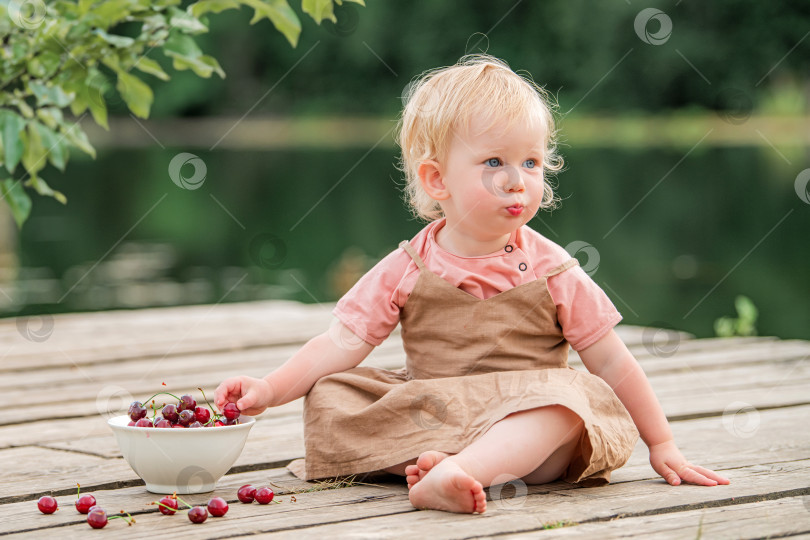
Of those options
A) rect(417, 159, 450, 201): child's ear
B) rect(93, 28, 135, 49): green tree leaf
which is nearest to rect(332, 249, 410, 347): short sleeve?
rect(417, 159, 450, 201): child's ear

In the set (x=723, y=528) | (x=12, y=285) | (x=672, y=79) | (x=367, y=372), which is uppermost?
(x=672, y=79)

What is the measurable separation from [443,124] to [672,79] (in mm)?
26008

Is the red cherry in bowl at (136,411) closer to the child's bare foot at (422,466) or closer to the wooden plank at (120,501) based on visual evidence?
the wooden plank at (120,501)

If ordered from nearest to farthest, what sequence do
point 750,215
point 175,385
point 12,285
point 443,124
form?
Answer: 1. point 443,124
2. point 175,385
3. point 12,285
4. point 750,215

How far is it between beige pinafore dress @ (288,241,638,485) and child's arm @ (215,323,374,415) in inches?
1.2

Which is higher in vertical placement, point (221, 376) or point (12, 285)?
point (12, 285)

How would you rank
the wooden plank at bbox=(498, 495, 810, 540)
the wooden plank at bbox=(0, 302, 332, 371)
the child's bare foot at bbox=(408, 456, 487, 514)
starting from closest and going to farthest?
1. the wooden plank at bbox=(498, 495, 810, 540)
2. the child's bare foot at bbox=(408, 456, 487, 514)
3. the wooden plank at bbox=(0, 302, 332, 371)

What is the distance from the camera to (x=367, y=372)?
2.42 m

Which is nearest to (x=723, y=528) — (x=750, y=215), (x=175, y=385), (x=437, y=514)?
(x=437, y=514)

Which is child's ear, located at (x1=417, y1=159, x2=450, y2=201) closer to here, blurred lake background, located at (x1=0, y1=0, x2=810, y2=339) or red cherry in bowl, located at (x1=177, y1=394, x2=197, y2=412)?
red cherry in bowl, located at (x1=177, y1=394, x2=197, y2=412)

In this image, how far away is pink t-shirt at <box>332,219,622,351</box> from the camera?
229 centimetres

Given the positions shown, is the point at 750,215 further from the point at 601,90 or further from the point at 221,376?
the point at 601,90

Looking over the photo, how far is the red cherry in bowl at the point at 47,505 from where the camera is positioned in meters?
2.02

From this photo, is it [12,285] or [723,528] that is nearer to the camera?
[723,528]
